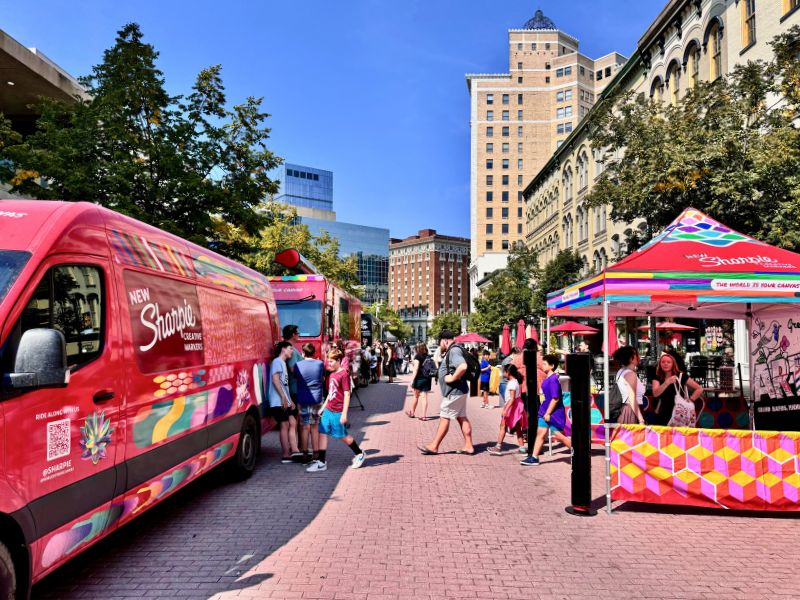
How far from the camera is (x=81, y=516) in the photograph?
13.0ft

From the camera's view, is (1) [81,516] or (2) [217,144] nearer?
(1) [81,516]

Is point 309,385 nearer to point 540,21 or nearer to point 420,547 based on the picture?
point 420,547

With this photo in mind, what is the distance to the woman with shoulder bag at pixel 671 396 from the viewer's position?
756cm

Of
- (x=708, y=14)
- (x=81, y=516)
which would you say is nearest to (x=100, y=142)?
(x=81, y=516)

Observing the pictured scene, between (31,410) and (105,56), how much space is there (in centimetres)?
1525

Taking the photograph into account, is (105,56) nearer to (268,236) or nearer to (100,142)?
(100,142)

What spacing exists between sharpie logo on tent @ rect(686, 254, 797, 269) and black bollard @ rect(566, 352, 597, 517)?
6.68 feet

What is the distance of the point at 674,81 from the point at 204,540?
30.5 meters

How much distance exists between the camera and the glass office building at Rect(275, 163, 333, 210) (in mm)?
153750

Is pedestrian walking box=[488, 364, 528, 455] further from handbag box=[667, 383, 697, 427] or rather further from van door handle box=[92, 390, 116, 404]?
van door handle box=[92, 390, 116, 404]

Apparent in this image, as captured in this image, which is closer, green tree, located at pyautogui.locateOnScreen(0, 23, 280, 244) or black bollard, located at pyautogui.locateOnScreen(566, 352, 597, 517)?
black bollard, located at pyautogui.locateOnScreen(566, 352, 597, 517)

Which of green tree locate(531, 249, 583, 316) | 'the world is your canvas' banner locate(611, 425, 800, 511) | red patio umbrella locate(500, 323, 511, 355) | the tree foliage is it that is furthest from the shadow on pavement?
green tree locate(531, 249, 583, 316)


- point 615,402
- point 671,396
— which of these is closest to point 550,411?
point 615,402

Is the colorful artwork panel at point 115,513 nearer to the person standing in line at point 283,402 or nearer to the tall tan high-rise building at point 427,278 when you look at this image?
the person standing in line at point 283,402
